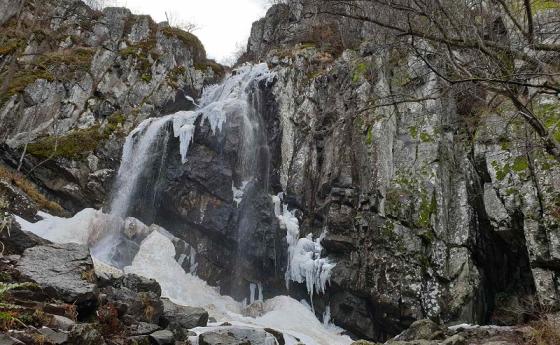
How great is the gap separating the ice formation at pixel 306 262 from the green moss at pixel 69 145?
8.57 meters

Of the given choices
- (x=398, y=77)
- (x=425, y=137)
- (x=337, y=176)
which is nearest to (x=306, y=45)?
(x=398, y=77)

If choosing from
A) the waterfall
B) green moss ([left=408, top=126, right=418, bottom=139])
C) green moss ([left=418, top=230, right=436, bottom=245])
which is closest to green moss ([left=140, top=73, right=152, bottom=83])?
the waterfall

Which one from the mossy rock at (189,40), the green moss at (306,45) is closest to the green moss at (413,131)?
the green moss at (306,45)

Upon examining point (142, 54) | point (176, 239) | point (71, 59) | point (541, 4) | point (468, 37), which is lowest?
point (176, 239)

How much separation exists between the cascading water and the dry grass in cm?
76

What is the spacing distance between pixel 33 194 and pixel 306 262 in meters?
9.99

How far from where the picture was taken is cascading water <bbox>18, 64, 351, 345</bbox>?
43.0 ft

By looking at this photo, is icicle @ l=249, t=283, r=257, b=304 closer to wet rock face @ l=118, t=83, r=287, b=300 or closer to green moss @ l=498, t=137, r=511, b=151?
wet rock face @ l=118, t=83, r=287, b=300

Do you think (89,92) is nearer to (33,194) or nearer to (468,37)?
(33,194)

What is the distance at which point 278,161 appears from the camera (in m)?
17.4

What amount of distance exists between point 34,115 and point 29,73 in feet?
9.85

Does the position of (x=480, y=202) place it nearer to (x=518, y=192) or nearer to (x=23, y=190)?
(x=518, y=192)

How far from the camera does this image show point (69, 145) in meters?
17.2

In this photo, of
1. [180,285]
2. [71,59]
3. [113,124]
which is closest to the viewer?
[180,285]
